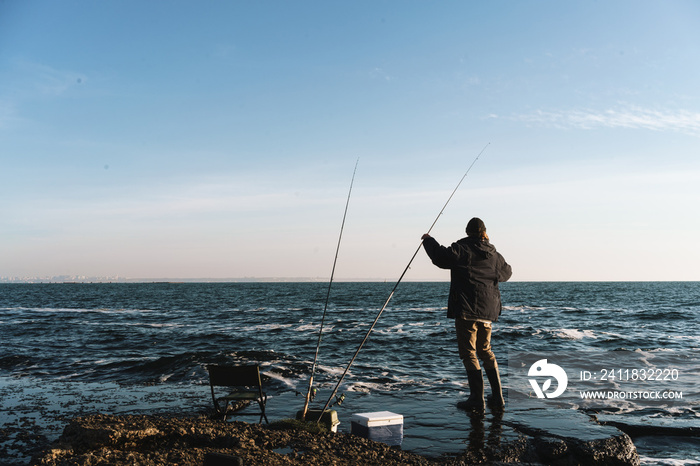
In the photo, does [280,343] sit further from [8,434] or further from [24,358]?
[8,434]

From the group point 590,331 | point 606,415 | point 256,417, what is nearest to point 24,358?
point 256,417

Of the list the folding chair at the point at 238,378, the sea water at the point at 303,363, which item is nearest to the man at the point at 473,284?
the sea water at the point at 303,363

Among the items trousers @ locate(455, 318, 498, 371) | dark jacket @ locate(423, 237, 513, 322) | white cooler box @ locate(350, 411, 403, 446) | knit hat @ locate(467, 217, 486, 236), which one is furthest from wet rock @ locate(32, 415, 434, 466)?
knit hat @ locate(467, 217, 486, 236)

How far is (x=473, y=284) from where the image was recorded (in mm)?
6160

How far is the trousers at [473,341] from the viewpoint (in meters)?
6.20

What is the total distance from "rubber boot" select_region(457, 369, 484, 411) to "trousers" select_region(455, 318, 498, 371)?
12 centimetres

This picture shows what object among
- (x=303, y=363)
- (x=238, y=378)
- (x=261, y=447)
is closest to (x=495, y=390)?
(x=238, y=378)

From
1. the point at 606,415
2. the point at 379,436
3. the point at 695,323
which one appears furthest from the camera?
the point at 695,323

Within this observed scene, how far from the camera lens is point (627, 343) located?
53.8ft

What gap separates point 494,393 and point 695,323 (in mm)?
22581

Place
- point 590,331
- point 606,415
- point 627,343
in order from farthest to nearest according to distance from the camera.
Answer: point 590,331
point 627,343
point 606,415

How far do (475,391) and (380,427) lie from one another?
6.28ft

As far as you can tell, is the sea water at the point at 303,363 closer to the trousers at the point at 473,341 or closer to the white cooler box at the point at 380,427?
the white cooler box at the point at 380,427

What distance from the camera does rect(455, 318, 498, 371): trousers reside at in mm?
6195
